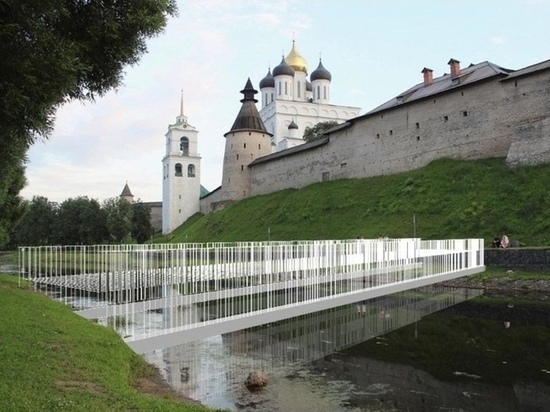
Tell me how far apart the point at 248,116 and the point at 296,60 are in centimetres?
2399

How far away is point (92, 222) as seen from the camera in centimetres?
4941

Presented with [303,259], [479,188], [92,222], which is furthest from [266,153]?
[303,259]

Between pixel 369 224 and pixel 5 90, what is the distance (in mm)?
27731

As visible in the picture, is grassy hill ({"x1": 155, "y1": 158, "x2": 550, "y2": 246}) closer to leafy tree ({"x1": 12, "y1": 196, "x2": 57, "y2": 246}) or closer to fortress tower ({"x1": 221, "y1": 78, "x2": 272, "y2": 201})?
fortress tower ({"x1": 221, "y1": 78, "x2": 272, "y2": 201})

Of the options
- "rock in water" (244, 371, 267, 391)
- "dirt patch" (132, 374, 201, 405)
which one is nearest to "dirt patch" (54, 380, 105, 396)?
"dirt patch" (132, 374, 201, 405)

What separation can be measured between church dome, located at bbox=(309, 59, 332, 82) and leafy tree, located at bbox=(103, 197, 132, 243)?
39.2 meters

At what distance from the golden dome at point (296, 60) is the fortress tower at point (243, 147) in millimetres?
20613

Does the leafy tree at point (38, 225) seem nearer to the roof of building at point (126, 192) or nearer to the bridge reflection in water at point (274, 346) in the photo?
the roof of building at point (126, 192)

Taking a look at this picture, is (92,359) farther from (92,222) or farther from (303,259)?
(92,222)

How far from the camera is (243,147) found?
55781 mm

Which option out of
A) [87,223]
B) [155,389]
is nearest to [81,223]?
[87,223]

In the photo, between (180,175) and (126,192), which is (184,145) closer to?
(180,175)

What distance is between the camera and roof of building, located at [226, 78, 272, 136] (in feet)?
186

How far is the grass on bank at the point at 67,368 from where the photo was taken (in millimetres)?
5633
